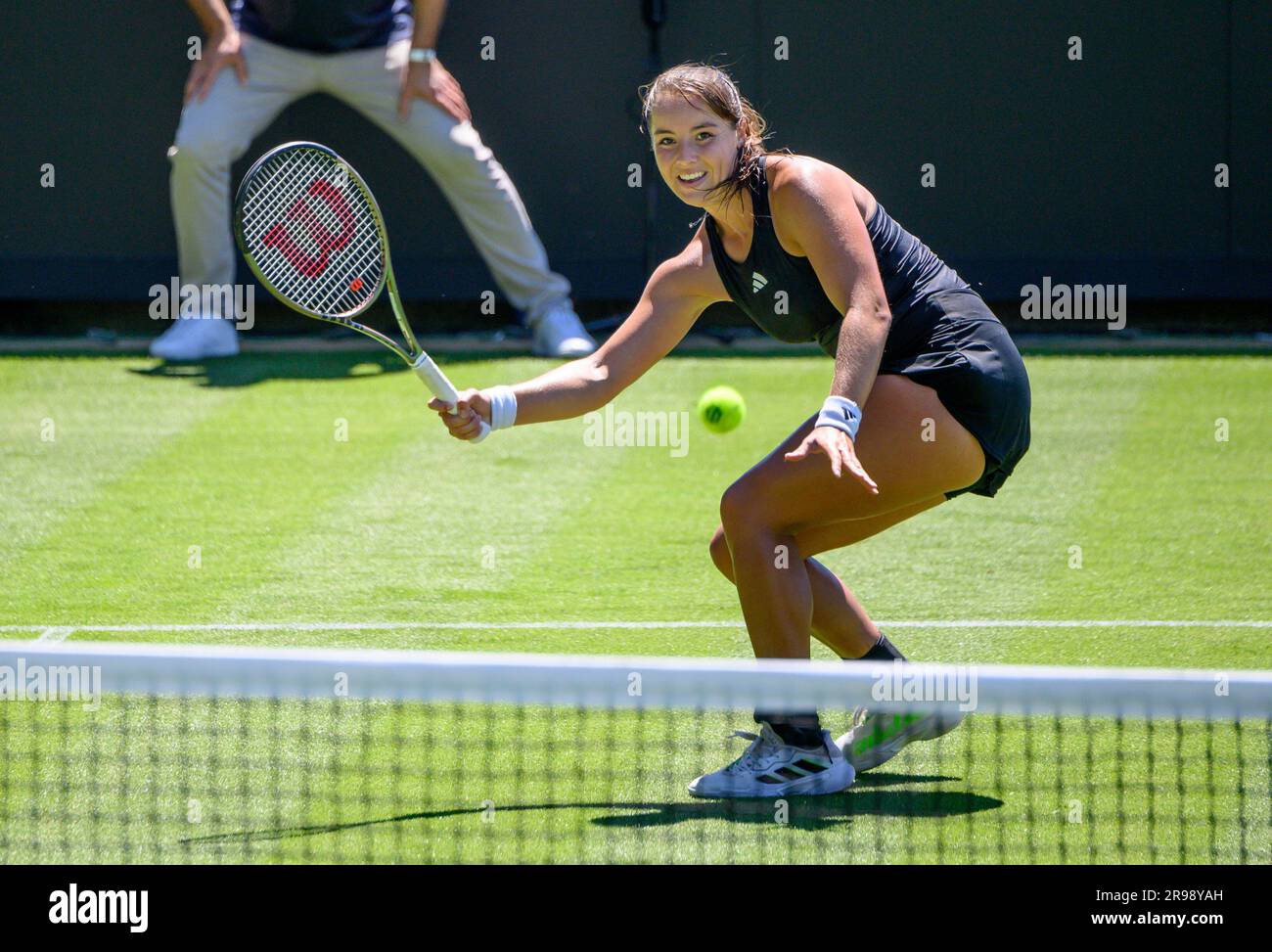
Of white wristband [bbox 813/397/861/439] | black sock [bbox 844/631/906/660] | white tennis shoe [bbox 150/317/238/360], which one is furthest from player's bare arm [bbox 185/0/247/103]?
white wristband [bbox 813/397/861/439]

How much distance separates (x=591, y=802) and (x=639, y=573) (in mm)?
2294

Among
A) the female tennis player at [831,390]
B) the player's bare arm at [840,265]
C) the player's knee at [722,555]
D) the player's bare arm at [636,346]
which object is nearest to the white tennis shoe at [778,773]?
the female tennis player at [831,390]

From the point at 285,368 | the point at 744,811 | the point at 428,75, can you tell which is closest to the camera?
the point at 744,811

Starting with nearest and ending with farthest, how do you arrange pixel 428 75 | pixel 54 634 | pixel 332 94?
pixel 54 634 < pixel 428 75 < pixel 332 94

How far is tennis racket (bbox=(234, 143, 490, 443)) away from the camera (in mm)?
4988

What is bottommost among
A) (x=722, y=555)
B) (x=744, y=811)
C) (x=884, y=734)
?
(x=744, y=811)

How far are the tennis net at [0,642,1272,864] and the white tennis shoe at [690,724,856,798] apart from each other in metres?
0.04

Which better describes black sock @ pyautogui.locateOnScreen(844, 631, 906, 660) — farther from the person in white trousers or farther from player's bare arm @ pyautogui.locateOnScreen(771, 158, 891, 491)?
the person in white trousers

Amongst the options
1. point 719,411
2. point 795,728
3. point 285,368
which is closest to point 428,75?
point 285,368

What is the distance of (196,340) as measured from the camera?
33.1 ft

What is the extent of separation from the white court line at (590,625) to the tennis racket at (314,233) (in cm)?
109
